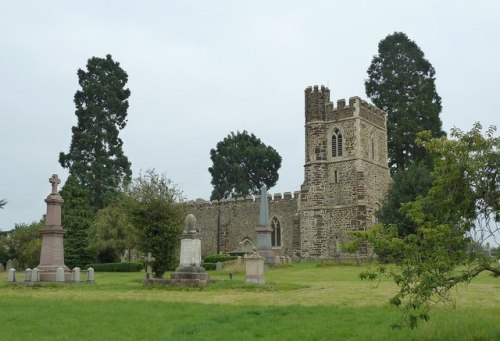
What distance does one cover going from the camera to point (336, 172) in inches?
1578

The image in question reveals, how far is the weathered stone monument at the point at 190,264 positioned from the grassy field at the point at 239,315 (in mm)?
1799

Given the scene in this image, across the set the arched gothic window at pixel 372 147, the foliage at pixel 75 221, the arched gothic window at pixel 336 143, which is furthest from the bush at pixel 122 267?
the arched gothic window at pixel 372 147

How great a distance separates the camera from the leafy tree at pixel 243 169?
66188 mm

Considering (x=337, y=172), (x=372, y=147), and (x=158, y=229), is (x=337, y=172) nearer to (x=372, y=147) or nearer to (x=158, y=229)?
(x=372, y=147)

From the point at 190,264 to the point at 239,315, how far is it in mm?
8695

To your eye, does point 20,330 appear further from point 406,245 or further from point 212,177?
point 212,177

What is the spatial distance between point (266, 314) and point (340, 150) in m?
29.1

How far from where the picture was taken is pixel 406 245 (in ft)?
28.3

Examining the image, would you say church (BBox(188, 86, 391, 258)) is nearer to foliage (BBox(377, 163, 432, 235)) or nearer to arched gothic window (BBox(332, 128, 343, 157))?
arched gothic window (BBox(332, 128, 343, 157))

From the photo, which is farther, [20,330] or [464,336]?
[20,330]

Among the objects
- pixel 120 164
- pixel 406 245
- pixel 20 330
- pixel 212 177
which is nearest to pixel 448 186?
pixel 406 245

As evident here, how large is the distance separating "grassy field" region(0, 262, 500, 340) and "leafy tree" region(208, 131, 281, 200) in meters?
47.8

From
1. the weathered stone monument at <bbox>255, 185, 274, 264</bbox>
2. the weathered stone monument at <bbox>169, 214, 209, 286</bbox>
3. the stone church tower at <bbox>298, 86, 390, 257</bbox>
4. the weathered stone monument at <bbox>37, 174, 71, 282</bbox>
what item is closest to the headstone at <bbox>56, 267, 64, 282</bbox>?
the weathered stone monument at <bbox>37, 174, 71, 282</bbox>

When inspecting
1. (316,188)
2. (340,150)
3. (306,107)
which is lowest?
(316,188)
